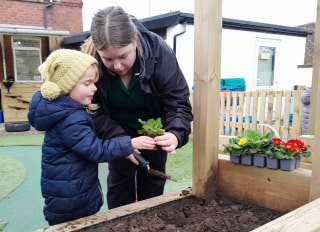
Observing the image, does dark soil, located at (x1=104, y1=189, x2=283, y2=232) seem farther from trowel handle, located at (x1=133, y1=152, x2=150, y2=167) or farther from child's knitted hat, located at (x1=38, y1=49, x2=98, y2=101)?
child's knitted hat, located at (x1=38, y1=49, x2=98, y2=101)

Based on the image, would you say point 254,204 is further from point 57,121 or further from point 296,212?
point 57,121

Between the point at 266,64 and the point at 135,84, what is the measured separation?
9031 mm

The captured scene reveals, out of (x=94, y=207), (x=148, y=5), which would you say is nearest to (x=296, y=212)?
(x=94, y=207)

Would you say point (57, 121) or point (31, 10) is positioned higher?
point (31, 10)

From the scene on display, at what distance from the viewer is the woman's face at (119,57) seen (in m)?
1.39

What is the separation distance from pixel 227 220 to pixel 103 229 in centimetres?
59

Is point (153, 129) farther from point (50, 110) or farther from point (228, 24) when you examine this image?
point (228, 24)

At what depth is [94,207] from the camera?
60.0 inches

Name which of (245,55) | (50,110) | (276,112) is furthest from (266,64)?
(50,110)

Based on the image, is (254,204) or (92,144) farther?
(254,204)

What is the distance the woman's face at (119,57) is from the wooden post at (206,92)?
372 millimetres

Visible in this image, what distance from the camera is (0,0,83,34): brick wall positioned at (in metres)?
9.90

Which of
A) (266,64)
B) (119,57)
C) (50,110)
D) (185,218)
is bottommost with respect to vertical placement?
(185,218)

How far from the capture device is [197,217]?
4.52 feet
